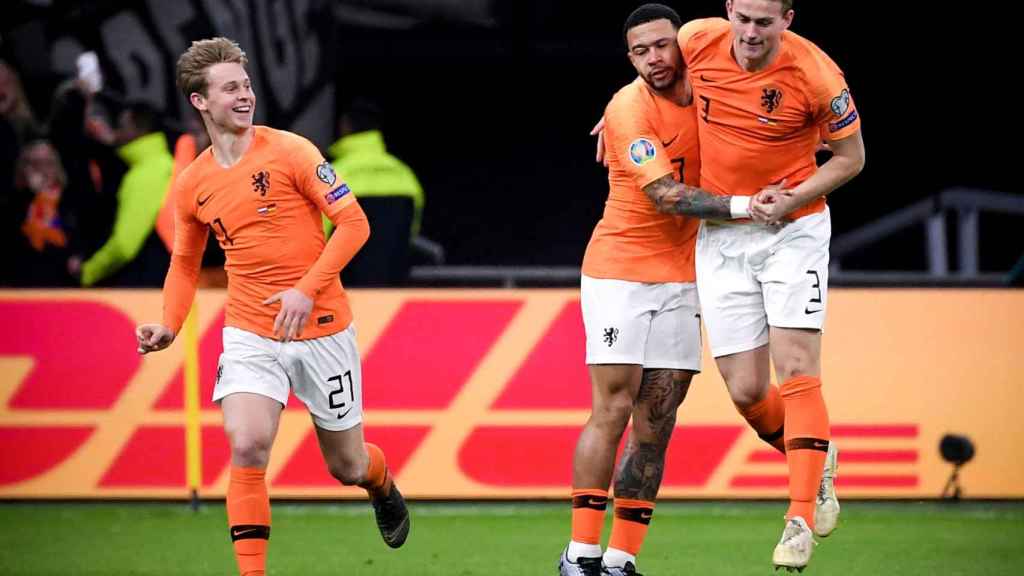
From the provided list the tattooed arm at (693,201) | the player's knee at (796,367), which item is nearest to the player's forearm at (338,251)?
the tattooed arm at (693,201)

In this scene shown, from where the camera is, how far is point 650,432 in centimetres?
790

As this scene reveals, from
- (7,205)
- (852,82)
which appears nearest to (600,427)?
(7,205)

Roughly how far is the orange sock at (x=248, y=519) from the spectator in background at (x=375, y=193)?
4961 millimetres

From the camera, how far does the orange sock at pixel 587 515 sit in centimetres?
771

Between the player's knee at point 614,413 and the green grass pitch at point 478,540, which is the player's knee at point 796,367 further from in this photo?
the green grass pitch at point 478,540

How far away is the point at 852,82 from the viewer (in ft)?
57.0

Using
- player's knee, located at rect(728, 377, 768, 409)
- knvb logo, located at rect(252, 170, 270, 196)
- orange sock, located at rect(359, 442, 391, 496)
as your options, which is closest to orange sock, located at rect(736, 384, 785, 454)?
player's knee, located at rect(728, 377, 768, 409)

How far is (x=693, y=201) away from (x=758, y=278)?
0.43 metres

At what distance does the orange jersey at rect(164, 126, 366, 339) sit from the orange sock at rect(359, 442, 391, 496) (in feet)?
2.70

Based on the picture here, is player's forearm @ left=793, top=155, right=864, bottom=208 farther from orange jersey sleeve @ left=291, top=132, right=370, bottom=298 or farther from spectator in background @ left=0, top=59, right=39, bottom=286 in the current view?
spectator in background @ left=0, top=59, right=39, bottom=286

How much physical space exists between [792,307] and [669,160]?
77 centimetres

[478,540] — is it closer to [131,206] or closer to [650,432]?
[650,432]

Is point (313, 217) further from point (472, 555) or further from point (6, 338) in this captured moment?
point (6, 338)

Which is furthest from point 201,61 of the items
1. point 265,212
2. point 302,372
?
point 302,372
